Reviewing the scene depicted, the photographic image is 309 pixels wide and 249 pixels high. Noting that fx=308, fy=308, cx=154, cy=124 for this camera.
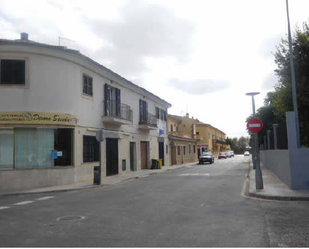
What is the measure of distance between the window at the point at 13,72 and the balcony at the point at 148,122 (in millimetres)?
12992

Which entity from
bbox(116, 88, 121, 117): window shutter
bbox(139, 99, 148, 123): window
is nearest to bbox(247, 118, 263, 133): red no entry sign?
bbox(116, 88, 121, 117): window shutter

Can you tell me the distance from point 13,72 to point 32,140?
3531 mm

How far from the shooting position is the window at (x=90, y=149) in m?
18.0

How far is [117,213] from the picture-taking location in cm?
813

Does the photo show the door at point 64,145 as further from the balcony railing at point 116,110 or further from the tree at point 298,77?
the tree at point 298,77

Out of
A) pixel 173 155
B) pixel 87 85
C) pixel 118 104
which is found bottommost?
pixel 173 155

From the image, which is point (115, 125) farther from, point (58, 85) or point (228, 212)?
point (228, 212)

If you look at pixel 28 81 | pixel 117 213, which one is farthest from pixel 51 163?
pixel 117 213

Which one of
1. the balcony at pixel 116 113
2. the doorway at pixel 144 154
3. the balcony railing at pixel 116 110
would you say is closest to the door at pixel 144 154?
the doorway at pixel 144 154

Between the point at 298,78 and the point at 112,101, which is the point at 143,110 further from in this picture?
the point at 298,78

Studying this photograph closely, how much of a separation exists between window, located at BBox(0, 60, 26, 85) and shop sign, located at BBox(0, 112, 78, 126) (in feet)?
5.29

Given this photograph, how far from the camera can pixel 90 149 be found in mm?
18609

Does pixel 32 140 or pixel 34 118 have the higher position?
pixel 34 118

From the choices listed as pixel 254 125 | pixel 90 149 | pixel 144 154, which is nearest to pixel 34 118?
pixel 90 149
